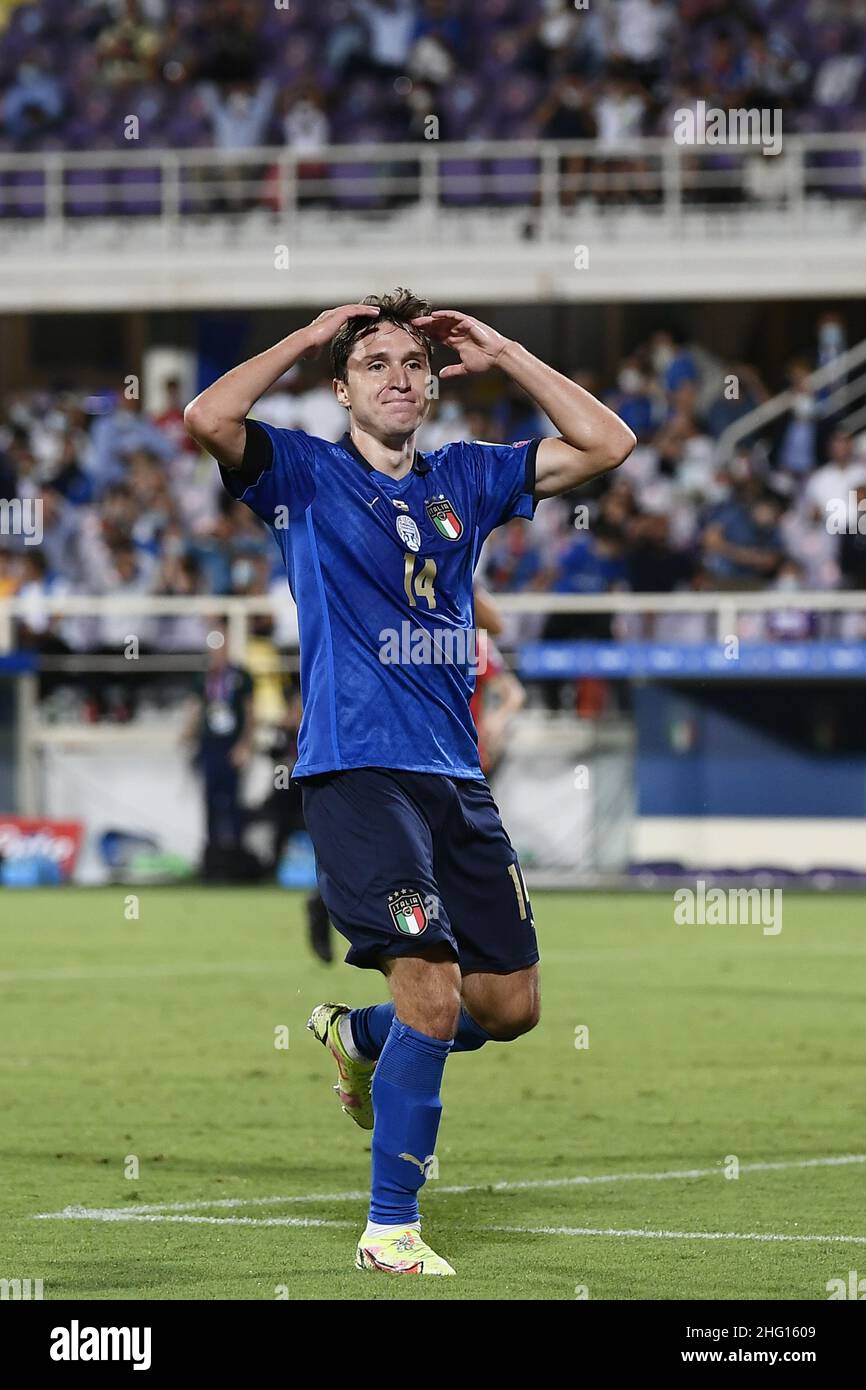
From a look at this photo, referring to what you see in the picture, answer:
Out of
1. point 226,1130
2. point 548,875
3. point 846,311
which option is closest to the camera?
point 226,1130

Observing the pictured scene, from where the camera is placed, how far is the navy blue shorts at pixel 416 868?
591 centimetres

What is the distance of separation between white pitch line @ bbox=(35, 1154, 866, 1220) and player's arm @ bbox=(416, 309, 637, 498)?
2.10 metres

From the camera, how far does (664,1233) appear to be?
6406 mm

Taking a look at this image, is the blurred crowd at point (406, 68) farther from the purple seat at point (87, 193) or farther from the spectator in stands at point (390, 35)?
the purple seat at point (87, 193)

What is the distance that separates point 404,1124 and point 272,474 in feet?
5.40

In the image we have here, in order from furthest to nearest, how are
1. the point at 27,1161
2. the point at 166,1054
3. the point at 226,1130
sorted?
1. the point at 166,1054
2. the point at 226,1130
3. the point at 27,1161

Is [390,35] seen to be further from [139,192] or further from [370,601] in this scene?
[370,601]

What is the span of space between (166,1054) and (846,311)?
1934 cm

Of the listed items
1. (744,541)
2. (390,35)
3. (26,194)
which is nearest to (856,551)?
(744,541)

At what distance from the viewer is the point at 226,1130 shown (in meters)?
8.39

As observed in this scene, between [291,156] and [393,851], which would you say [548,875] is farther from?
[393,851]

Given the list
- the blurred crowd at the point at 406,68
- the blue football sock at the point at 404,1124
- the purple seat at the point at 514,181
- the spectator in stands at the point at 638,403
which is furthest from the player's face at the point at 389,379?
the blurred crowd at the point at 406,68
